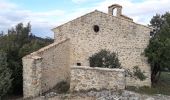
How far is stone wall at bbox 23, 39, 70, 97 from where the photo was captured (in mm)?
27172

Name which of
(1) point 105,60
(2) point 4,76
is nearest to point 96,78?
(1) point 105,60

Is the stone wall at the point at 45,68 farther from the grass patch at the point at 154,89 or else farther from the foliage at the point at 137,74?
the grass patch at the point at 154,89

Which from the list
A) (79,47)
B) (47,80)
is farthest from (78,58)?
(47,80)

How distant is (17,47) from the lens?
3108cm

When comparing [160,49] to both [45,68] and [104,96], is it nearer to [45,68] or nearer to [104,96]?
[104,96]

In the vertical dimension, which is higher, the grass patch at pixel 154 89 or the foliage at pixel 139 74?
the foliage at pixel 139 74

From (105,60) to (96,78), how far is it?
2.95 meters

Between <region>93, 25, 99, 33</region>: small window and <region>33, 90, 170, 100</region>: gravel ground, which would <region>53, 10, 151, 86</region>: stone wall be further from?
<region>33, 90, 170, 100</region>: gravel ground

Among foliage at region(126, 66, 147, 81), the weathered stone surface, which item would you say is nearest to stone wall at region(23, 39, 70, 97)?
the weathered stone surface

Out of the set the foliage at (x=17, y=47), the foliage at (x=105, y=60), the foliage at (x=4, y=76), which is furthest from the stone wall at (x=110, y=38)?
the foliage at (x=4, y=76)

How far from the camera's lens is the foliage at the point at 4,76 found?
26672 mm

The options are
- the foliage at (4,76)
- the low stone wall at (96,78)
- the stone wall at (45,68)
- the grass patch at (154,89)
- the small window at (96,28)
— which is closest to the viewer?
the low stone wall at (96,78)

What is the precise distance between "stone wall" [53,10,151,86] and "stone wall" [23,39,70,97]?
1018 millimetres

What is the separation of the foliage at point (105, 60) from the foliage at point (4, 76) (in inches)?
248
